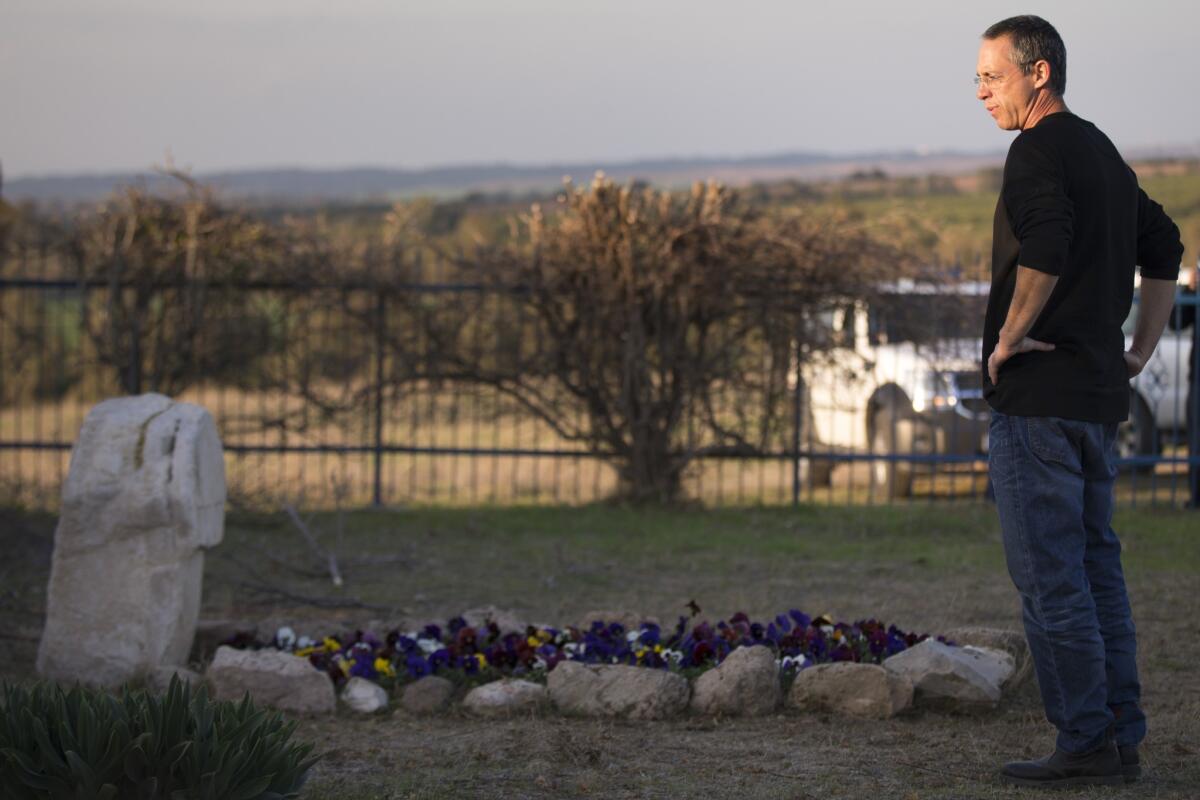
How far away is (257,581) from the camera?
7438 millimetres

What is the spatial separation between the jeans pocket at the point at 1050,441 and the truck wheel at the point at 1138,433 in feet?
26.0

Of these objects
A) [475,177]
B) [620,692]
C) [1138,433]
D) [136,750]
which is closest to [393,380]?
[620,692]

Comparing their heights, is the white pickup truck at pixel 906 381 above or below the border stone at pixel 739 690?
above

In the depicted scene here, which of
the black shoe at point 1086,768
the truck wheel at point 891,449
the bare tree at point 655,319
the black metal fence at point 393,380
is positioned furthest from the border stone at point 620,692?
the truck wheel at point 891,449

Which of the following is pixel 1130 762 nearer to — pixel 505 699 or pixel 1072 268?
pixel 1072 268

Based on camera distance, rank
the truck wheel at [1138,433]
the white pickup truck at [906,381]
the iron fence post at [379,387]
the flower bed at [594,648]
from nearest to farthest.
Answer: the flower bed at [594,648] < the white pickup truck at [906,381] < the iron fence post at [379,387] < the truck wheel at [1138,433]

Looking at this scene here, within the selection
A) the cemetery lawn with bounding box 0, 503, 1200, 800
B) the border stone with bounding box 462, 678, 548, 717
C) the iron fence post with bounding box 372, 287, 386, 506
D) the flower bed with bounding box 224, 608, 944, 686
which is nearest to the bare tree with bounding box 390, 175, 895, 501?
the iron fence post with bounding box 372, 287, 386, 506

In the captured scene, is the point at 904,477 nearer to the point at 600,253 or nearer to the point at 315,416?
the point at 600,253

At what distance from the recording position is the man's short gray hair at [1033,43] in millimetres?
3445

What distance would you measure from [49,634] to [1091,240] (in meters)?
4.14

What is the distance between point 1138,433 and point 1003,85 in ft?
27.5

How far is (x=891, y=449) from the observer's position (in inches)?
388

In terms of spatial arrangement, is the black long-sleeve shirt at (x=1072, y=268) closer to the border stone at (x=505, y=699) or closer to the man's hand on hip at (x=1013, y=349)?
the man's hand on hip at (x=1013, y=349)

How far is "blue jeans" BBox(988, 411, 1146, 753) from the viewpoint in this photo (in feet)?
11.4
